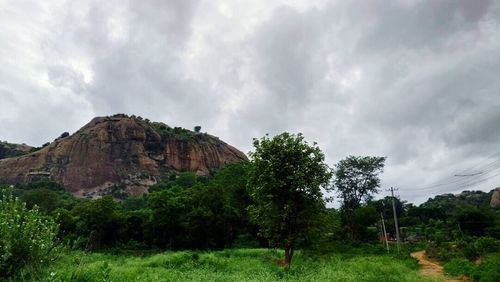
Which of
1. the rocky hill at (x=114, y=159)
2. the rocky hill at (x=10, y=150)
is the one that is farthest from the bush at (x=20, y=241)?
the rocky hill at (x=10, y=150)

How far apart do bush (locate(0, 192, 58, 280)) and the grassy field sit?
52 centimetres

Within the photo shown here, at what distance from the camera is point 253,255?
1494 inches

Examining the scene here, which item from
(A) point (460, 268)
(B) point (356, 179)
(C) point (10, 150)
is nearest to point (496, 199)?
(B) point (356, 179)

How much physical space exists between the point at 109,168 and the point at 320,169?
112 m

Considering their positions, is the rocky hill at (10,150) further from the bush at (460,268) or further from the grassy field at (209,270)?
the bush at (460,268)

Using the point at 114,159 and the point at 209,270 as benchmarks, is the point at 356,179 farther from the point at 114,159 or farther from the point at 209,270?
the point at 114,159

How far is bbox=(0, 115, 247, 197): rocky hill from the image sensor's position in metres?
120

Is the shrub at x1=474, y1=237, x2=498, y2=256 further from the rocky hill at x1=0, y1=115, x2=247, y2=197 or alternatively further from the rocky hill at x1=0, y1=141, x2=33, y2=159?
the rocky hill at x1=0, y1=141, x2=33, y2=159

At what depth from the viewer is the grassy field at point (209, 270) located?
1442cm

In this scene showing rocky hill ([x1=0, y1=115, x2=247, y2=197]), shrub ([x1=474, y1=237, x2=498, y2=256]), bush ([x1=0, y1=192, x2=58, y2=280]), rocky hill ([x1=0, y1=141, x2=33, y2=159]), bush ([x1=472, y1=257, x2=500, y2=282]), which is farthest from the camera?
rocky hill ([x1=0, y1=141, x2=33, y2=159])

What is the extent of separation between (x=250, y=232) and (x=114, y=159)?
8428 cm

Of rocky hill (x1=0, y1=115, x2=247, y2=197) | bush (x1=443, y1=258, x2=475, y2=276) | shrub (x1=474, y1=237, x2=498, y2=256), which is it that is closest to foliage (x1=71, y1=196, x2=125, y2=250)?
bush (x1=443, y1=258, x2=475, y2=276)

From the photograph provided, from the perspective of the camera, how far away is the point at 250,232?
5809 cm

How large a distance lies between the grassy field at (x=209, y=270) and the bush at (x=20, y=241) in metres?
0.52
